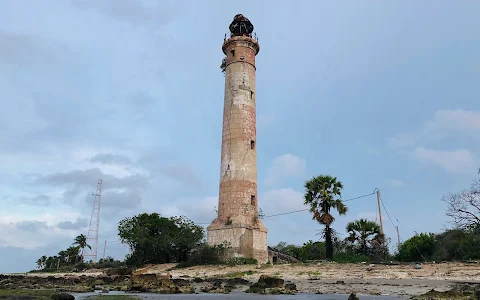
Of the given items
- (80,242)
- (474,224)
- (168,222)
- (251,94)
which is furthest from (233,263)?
(80,242)

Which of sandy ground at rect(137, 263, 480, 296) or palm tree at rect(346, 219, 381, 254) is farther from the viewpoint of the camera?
palm tree at rect(346, 219, 381, 254)

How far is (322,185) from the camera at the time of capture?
32188 mm

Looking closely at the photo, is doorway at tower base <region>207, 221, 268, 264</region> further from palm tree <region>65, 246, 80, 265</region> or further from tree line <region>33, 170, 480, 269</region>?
palm tree <region>65, 246, 80, 265</region>

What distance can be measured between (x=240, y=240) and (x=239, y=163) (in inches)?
224

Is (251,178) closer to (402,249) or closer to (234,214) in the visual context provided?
(234,214)

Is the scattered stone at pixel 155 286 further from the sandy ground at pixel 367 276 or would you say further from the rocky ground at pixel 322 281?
the sandy ground at pixel 367 276

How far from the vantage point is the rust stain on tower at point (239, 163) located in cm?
2922

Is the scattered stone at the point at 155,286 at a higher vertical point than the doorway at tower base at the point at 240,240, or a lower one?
lower

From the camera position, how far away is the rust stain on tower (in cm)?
2922

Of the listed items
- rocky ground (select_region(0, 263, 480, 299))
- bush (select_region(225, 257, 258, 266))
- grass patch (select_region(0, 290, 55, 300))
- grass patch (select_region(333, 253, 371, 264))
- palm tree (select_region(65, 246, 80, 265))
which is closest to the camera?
grass patch (select_region(0, 290, 55, 300))

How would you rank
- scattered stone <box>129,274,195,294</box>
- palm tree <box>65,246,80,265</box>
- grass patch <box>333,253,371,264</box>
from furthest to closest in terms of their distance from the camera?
1. palm tree <box>65,246,80,265</box>
2. grass patch <box>333,253,371,264</box>
3. scattered stone <box>129,274,195,294</box>

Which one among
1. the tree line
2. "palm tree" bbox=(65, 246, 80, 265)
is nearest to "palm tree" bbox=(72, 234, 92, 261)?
"palm tree" bbox=(65, 246, 80, 265)

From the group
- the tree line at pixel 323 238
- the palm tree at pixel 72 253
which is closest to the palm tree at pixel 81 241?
the palm tree at pixel 72 253

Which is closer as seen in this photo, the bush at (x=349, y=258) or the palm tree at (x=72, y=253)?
the bush at (x=349, y=258)
